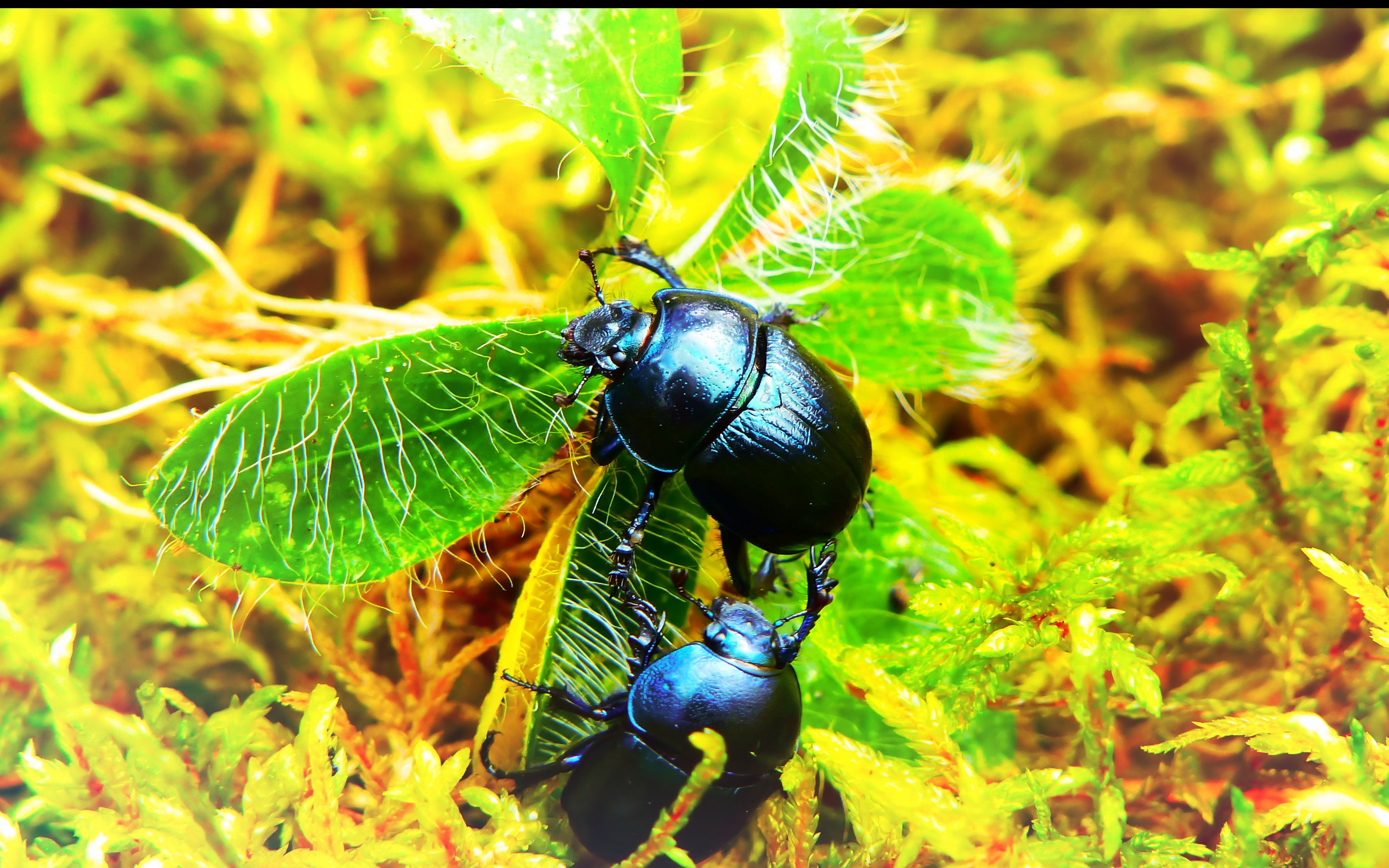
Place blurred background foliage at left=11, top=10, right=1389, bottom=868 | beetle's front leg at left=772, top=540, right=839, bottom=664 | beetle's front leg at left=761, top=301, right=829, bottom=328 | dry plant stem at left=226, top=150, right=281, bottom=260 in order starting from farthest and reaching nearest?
dry plant stem at left=226, top=150, right=281, bottom=260 → beetle's front leg at left=761, top=301, right=829, bottom=328 → beetle's front leg at left=772, top=540, right=839, bottom=664 → blurred background foliage at left=11, top=10, right=1389, bottom=868

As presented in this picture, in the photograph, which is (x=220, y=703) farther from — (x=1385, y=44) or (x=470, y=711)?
(x=1385, y=44)

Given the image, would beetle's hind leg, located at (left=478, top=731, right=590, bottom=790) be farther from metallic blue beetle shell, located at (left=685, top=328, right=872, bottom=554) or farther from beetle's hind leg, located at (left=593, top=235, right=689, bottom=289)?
beetle's hind leg, located at (left=593, top=235, right=689, bottom=289)

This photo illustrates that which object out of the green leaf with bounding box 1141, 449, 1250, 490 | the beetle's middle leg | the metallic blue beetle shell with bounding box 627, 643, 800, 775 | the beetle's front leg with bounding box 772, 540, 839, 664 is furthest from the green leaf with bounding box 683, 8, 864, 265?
the green leaf with bounding box 1141, 449, 1250, 490

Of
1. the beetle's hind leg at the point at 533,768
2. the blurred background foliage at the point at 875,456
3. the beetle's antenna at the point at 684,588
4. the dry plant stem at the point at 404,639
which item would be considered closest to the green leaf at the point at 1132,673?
the blurred background foliage at the point at 875,456

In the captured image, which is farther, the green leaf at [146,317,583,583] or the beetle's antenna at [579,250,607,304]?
the beetle's antenna at [579,250,607,304]

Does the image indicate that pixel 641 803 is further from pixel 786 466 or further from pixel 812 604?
pixel 786 466

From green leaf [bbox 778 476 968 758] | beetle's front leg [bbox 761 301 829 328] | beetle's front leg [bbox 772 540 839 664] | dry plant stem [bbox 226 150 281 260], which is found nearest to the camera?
beetle's front leg [bbox 772 540 839 664]

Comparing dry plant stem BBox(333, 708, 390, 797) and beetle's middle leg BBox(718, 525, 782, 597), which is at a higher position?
beetle's middle leg BBox(718, 525, 782, 597)

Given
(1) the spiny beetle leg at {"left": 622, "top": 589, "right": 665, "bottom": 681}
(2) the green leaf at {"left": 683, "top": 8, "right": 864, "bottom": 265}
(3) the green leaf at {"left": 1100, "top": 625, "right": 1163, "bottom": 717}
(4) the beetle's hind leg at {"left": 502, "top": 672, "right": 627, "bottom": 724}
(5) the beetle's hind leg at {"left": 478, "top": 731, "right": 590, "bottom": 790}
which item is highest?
(2) the green leaf at {"left": 683, "top": 8, "right": 864, "bottom": 265}
